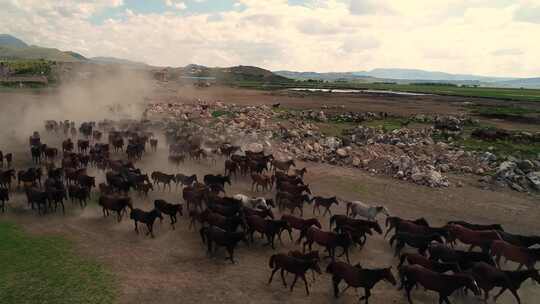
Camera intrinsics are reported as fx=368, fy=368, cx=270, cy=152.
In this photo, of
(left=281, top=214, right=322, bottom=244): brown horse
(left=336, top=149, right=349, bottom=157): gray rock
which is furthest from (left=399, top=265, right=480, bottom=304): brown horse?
(left=336, top=149, right=349, bottom=157): gray rock

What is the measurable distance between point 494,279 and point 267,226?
6.42m

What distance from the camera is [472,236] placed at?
474 inches

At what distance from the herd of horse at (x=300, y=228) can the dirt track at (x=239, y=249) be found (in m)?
0.36

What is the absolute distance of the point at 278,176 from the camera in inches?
699

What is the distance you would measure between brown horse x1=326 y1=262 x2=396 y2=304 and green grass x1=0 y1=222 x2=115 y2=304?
5579 mm

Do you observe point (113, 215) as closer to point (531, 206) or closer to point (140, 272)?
point (140, 272)

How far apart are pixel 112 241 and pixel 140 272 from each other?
7.85 ft

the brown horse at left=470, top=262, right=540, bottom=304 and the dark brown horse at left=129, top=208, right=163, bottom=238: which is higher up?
the dark brown horse at left=129, top=208, right=163, bottom=238

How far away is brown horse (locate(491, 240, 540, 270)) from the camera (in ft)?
35.2

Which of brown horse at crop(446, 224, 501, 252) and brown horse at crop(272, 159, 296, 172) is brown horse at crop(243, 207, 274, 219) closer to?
brown horse at crop(446, 224, 501, 252)

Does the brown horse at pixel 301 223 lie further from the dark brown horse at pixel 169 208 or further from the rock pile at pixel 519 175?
the rock pile at pixel 519 175

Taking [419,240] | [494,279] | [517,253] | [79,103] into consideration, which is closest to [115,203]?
[419,240]

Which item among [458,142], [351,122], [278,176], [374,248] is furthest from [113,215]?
[351,122]

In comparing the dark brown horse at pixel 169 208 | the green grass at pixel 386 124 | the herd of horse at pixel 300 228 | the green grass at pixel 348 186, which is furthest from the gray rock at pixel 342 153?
the dark brown horse at pixel 169 208
